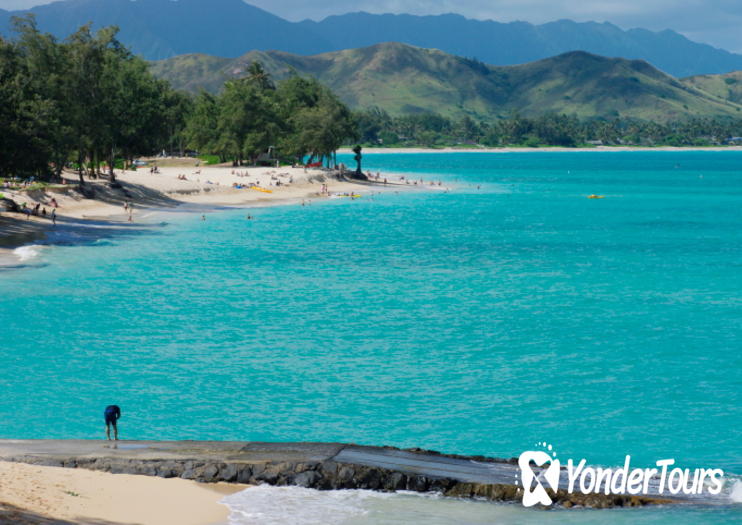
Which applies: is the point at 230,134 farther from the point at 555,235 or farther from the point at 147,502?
the point at 147,502

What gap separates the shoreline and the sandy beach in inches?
1755

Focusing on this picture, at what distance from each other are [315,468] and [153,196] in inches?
3886

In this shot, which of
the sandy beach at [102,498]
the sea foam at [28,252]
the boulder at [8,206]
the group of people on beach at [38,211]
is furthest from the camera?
the group of people on beach at [38,211]

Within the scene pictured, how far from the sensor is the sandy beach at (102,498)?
1864 cm

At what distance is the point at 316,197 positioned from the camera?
14075 centimetres

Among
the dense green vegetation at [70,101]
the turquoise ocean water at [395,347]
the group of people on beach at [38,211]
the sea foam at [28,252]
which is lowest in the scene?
the turquoise ocean water at [395,347]

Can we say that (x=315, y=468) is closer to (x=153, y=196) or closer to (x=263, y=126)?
(x=153, y=196)

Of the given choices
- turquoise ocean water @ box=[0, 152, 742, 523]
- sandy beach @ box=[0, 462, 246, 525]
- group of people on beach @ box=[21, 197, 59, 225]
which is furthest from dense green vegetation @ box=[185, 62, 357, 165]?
sandy beach @ box=[0, 462, 246, 525]

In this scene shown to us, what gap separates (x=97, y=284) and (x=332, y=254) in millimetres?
23493

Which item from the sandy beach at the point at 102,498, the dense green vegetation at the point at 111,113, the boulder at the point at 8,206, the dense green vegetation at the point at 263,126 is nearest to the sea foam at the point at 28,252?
the dense green vegetation at the point at 111,113

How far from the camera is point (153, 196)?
11644 centimetres

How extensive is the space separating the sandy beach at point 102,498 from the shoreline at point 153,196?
1755 inches

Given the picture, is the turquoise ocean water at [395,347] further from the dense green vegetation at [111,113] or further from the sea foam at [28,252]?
the dense green vegetation at [111,113]

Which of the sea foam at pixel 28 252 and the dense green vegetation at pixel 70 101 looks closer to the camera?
the sea foam at pixel 28 252
